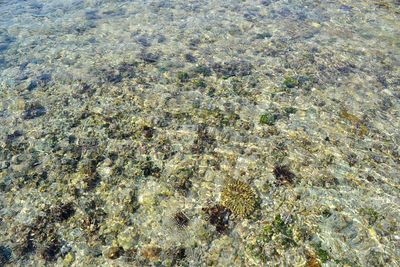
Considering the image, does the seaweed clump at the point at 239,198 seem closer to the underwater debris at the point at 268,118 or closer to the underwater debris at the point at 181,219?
the underwater debris at the point at 181,219

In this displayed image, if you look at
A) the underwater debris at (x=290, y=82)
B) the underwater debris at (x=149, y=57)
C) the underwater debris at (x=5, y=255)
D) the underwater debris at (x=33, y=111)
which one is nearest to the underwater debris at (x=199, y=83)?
the underwater debris at (x=149, y=57)

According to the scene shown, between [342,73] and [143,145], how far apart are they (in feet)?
26.2

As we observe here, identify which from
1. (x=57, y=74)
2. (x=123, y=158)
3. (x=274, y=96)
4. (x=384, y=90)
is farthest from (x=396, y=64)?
(x=57, y=74)

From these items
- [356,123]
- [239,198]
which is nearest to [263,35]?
[356,123]

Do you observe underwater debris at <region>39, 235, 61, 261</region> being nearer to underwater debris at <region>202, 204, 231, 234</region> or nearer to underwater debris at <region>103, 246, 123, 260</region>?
underwater debris at <region>103, 246, 123, 260</region>

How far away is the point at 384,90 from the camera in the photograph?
45.3 ft

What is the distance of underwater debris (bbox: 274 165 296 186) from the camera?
Answer: 10.2 metres

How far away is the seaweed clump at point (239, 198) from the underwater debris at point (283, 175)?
83 centimetres

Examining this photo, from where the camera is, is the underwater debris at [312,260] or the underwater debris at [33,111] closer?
the underwater debris at [312,260]

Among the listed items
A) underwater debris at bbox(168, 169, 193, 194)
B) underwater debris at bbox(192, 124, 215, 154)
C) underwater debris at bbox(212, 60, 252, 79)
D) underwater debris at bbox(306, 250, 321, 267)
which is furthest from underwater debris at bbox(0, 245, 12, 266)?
underwater debris at bbox(212, 60, 252, 79)

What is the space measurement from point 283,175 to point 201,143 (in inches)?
96.6

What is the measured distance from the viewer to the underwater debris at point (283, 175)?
10176 millimetres

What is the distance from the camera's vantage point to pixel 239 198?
9.70 metres

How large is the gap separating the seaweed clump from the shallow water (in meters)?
0.04
